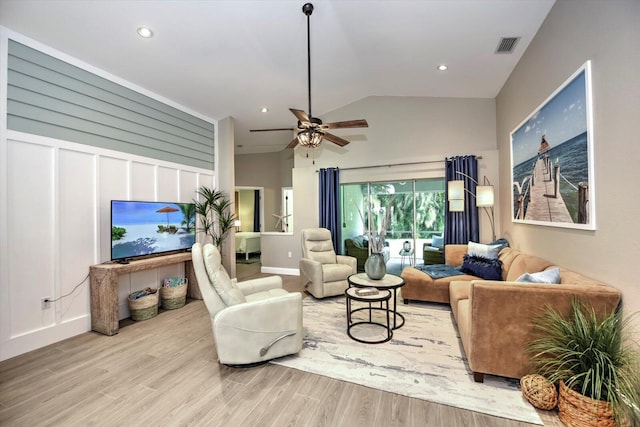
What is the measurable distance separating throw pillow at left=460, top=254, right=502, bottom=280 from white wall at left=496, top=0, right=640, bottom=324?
2.55 ft

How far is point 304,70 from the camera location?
406 cm

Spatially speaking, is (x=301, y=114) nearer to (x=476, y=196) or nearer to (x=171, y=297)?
(x=476, y=196)

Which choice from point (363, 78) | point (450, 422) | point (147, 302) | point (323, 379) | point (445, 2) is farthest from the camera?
point (363, 78)

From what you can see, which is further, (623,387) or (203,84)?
(203,84)

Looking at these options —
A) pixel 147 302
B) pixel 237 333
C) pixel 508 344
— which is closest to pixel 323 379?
pixel 237 333

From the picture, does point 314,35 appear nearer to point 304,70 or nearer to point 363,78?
point 304,70

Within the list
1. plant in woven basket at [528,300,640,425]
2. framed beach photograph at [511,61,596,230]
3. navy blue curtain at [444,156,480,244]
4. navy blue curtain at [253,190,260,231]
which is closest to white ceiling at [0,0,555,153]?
framed beach photograph at [511,61,596,230]

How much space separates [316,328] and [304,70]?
360 cm

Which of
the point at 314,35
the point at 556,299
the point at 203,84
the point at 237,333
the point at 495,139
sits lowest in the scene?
the point at 237,333

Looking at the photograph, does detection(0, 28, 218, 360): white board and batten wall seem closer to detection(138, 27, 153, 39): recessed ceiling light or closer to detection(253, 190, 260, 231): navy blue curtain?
detection(138, 27, 153, 39): recessed ceiling light

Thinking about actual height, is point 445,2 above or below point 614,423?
above

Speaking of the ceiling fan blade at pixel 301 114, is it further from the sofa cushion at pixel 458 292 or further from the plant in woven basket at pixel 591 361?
the plant in woven basket at pixel 591 361

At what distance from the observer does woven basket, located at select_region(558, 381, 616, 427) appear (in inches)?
61.3

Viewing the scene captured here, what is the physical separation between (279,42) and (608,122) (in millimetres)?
3277
